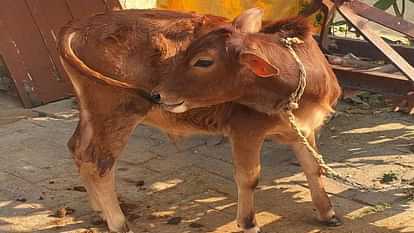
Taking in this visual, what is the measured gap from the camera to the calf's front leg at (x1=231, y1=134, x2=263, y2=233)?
16.3 ft

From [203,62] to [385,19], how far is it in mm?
1488

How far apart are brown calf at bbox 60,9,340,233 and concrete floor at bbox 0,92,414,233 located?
29 cm

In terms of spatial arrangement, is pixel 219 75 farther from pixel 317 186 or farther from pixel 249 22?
pixel 317 186

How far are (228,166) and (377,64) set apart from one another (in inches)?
55.5

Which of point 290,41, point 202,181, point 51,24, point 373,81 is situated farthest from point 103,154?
point 51,24

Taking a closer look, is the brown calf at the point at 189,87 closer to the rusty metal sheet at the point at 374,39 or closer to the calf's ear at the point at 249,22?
the calf's ear at the point at 249,22

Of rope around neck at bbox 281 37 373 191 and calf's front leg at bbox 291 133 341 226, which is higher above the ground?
rope around neck at bbox 281 37 373 191

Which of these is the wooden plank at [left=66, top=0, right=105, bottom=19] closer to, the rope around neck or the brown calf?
the brown calf

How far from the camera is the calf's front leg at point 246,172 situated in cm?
496

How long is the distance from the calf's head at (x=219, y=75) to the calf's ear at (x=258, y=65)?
26 millimetres

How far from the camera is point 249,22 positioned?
189 inches

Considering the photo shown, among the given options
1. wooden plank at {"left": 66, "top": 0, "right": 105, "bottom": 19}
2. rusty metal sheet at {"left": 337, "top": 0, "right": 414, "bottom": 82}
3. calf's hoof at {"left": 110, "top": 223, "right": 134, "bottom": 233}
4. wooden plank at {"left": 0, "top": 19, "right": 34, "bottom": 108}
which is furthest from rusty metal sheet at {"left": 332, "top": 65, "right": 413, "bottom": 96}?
wooden plank at {"left": 0, "top": 19, "right": 34, "bottom": 108}

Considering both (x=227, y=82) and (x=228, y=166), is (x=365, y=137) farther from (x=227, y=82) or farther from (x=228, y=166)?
(x=227, y=82)

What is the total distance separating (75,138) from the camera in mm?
5352
